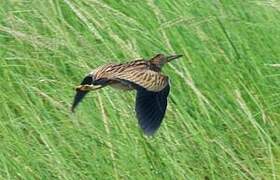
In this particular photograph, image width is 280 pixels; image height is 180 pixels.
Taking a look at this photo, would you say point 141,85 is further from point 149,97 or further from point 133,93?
point 133,93

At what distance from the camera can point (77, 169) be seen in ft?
6.13

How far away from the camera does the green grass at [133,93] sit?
6.20 feet

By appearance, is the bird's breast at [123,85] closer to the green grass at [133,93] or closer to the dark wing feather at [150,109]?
the dark wing feather at [150,109]

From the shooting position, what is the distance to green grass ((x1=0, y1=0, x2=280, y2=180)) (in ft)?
6.20

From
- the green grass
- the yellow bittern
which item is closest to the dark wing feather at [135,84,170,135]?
the yellow bittern

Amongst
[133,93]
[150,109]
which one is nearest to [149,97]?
[150,109]

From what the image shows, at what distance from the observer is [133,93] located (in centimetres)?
199

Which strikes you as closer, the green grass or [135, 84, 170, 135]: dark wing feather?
[135, 84, 170, 135]: dark wing feather

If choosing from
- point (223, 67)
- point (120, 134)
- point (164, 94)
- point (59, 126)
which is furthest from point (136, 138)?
point (164, 94)

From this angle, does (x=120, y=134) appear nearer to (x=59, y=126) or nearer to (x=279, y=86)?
(x=59, y=126)

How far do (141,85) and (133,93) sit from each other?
Result: 0.75m

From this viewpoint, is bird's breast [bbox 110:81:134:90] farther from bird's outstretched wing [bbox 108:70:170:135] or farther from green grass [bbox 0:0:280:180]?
green grass [bbox 0:0:280:180]

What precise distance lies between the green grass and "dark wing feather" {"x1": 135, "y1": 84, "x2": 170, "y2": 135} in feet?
1.79

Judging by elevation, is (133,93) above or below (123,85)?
below
